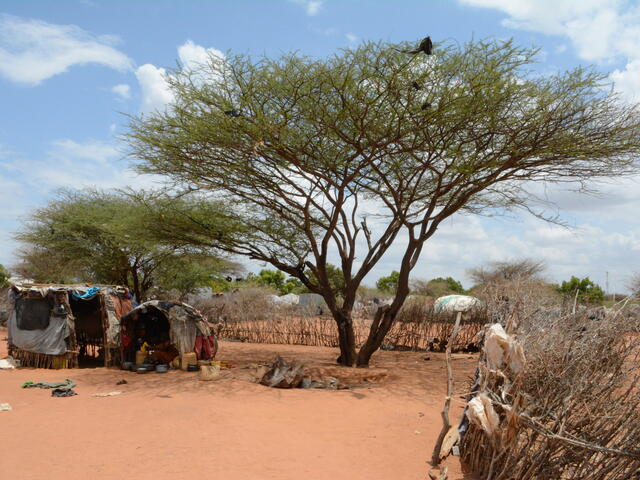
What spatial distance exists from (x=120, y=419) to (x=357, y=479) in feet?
11.3

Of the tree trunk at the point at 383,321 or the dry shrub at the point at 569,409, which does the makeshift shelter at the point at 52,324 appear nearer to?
the tree trunk at the point at 383,321

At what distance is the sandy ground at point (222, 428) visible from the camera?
205 inches

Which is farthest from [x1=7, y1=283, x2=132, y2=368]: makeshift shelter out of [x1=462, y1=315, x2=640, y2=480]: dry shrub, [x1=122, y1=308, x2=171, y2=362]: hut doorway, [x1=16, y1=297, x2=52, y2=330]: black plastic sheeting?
[x1=462, y1=315, x2=640, y2=480]: dry shrub

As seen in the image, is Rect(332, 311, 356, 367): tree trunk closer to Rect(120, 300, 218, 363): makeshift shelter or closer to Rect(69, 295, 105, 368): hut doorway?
Rect(120, 300, 218, 363): makeshift shelter

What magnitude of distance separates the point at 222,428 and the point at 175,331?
4.51 m

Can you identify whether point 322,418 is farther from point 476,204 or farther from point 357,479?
point 476,204

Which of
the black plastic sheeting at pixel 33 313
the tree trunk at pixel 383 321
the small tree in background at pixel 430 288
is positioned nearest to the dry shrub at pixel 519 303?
the tree trunk at pixel 383 321

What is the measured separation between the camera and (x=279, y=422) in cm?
690

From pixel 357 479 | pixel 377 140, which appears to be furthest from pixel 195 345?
pixel 357 479

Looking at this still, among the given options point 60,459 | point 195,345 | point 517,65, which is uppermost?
point 517,65

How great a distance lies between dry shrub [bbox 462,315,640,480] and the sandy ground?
2.80 feet

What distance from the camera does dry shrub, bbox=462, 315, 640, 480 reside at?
412 cm

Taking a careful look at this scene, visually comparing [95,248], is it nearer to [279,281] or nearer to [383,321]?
[383,321]

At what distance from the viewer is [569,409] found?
4191 mm
